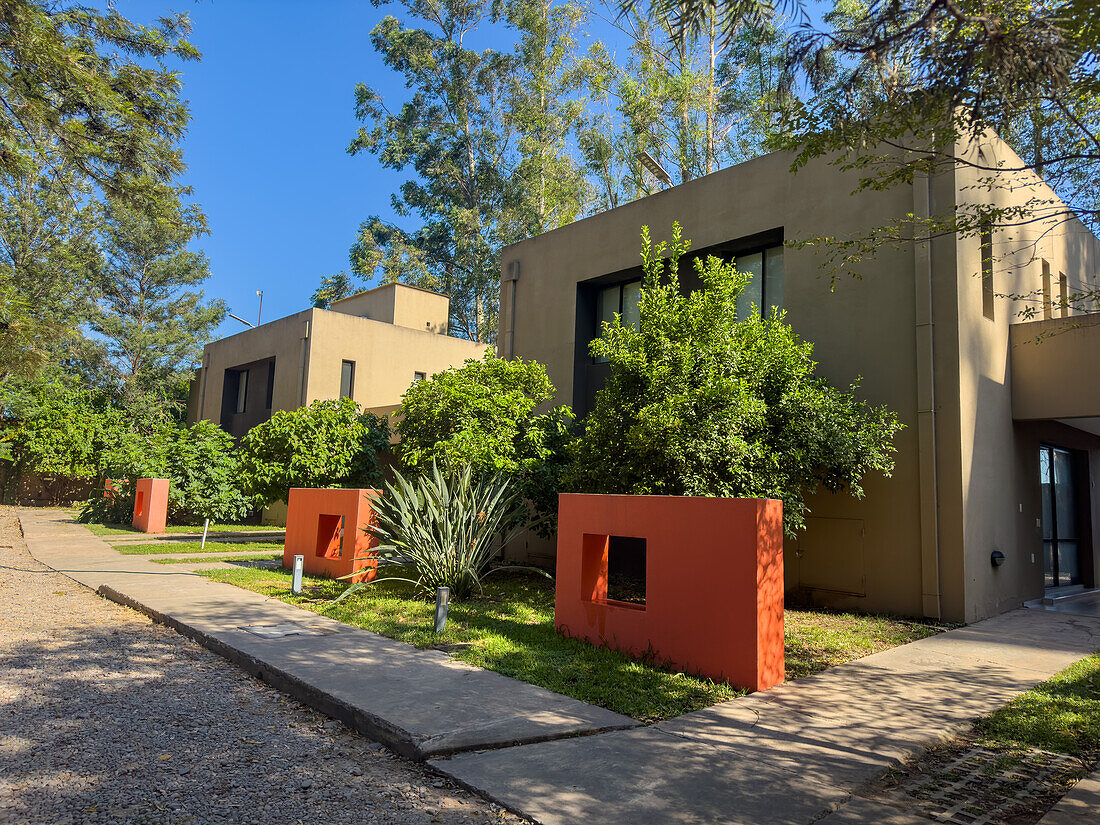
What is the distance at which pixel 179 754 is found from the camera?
422cm

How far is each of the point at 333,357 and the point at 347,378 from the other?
40.2 inches

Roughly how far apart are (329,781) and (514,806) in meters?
1.11

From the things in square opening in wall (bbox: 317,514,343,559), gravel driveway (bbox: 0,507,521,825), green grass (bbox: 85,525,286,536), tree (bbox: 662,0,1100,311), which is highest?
tree (bbox: 662,0,1100,311)

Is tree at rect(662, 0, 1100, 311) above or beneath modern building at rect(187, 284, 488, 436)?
beneath

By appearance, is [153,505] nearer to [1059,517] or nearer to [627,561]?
[627,561]

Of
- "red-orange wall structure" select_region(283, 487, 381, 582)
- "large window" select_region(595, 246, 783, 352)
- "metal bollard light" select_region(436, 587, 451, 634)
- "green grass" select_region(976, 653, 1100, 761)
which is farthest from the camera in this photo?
"large window" select_region(595, 246, 783, 352)

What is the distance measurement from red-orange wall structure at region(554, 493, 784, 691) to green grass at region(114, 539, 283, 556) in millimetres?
11927

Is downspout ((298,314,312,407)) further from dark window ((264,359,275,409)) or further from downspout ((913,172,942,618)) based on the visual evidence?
downspout ((913,172,942,618))

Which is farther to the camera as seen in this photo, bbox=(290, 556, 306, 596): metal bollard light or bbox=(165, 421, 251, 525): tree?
bbox=(165, 421, 251, 525): tree

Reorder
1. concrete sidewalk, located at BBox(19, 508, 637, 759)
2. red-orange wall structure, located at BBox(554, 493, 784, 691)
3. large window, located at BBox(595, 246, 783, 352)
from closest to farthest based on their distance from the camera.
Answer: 1. concrete sidewalk, located at BBox(19, 508, 637, 759)
2. red-orange wall structure, located at BBox(554, 493, 784, 691)
3. large window, located at BBox(595, 246, 783, 352)

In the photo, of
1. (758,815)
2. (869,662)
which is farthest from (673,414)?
(758,815)

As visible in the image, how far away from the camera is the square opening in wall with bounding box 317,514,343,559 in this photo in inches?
470

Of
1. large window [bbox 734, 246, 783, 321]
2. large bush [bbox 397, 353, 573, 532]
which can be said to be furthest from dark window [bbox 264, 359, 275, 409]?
large window [bbox 734, 246, 783, 321]

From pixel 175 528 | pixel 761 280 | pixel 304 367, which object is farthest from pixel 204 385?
pixel 761 280
